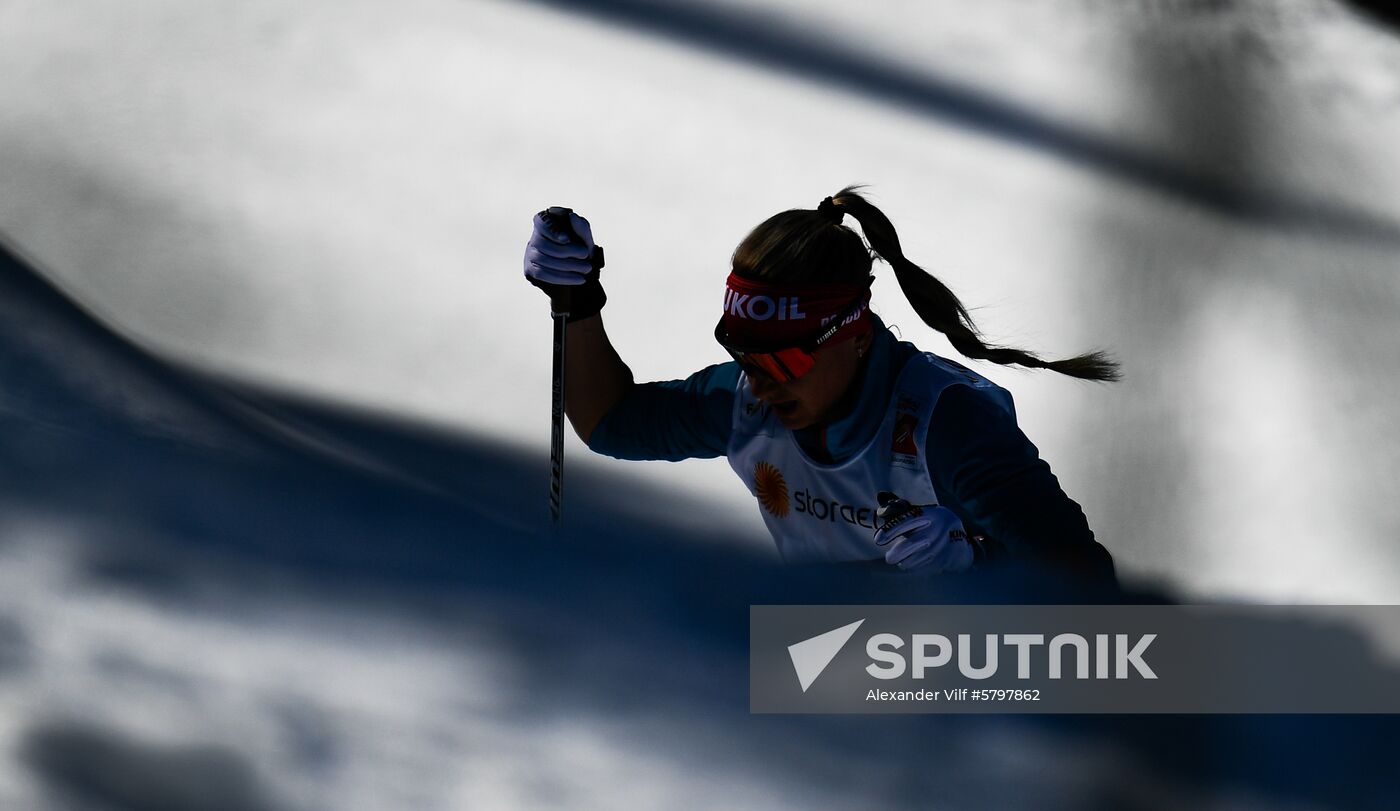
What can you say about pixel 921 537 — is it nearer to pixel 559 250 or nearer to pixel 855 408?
pixel 855 408

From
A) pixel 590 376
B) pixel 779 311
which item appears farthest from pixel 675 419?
pixel 779 311

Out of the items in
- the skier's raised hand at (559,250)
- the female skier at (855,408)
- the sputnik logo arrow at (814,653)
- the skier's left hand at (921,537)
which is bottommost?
the sputnik logo arrow at (814,653)

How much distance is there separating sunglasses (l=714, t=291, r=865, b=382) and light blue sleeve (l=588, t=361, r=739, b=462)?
0.36ft

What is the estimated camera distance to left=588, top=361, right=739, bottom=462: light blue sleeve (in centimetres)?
100

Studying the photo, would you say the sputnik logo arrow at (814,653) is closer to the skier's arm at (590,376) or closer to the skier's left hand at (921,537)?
the skier's left hand at (921,537)

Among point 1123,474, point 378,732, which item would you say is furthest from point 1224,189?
point 378,732

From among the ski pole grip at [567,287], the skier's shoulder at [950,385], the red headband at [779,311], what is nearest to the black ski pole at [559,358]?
the ski pole grip at [567,287]

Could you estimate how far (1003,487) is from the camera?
2.78ft

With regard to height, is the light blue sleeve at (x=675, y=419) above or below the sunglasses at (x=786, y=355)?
above

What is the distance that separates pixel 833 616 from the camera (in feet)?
3.14

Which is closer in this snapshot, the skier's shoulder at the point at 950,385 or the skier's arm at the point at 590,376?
the skier's shoulder at the point at 950,385

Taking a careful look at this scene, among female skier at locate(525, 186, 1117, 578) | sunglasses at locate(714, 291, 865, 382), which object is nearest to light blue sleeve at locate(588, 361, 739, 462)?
female skier at locate(525, 186, 1117, 578)

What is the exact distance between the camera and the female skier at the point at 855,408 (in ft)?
2.81

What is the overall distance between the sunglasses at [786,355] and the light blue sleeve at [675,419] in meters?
0.11
